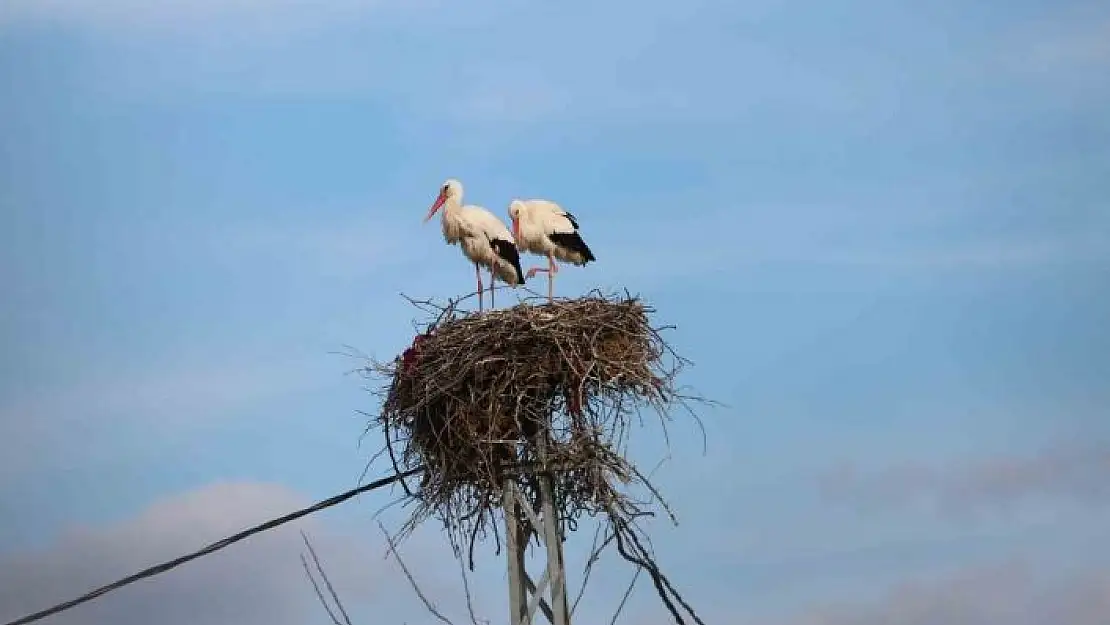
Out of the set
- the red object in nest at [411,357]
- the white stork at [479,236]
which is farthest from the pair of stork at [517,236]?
the red object in nest at [411,357]

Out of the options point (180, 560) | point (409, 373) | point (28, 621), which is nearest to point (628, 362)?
point (409, 373)

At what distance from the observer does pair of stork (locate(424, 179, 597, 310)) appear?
46.3 feet

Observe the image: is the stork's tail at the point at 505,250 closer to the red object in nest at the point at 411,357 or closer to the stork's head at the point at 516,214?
the stork's head at the point at 516,214

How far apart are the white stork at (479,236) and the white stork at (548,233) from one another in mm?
121

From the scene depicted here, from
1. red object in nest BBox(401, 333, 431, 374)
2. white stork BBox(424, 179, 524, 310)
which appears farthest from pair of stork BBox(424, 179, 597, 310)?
red object in nest BBox(401, 333, 431, 374)

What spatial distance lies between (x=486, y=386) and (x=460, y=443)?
1.18 feet

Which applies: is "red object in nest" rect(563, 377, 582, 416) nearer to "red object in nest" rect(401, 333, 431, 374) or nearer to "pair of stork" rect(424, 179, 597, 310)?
"red object in nest" rect(401, 333, 431, 374)

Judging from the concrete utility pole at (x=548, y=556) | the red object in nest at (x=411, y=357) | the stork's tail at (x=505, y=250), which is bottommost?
the concrete utility pole at (x=548, y=556)

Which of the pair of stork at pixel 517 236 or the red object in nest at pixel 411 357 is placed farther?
the pair of stork at pixel 517 236

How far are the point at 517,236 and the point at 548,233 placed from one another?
24 cm

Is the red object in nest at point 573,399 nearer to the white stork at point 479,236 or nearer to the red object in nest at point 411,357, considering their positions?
the red object in nest at point 411,357

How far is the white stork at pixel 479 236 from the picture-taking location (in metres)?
14.1

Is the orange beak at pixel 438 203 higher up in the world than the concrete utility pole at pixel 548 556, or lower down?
higher up

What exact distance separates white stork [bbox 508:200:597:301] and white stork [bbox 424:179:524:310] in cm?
12
